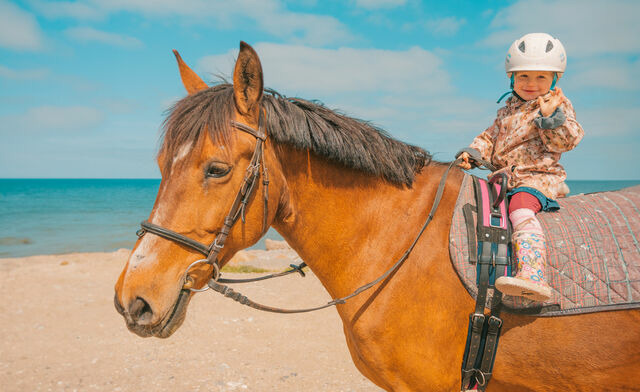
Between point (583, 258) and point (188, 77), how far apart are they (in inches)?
107

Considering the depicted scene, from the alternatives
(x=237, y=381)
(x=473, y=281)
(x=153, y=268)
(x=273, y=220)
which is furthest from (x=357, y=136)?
(x=237, y=381)

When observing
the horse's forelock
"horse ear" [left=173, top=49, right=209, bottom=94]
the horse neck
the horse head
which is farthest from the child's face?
"horse ear" [left=173, top=49, right=209, bottom=94]

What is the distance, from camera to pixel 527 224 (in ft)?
6.67

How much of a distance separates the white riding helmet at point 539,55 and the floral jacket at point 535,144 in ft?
0.80

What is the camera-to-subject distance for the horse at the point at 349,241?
187cm

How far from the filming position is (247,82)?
6.48 ft

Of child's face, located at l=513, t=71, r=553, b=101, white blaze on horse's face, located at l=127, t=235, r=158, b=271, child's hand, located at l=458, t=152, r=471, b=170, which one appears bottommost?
white blaze on horse's face, located at l=127, t=235, r=158, b=271

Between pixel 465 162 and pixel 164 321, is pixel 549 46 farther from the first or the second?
pixel 164 321

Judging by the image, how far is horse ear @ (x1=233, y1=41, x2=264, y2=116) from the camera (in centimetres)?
189

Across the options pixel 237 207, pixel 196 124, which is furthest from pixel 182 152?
pixel 237 207

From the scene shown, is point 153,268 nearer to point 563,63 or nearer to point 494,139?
point 494,139

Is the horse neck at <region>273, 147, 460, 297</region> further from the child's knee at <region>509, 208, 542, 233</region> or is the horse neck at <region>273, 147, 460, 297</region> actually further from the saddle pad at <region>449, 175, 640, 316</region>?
the child's knee at <region>509, 208, 542, 233</region>

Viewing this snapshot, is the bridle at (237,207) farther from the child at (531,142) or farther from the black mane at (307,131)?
the child at (531,142)

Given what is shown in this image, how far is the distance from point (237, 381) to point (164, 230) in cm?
378
